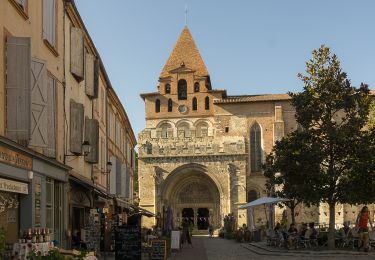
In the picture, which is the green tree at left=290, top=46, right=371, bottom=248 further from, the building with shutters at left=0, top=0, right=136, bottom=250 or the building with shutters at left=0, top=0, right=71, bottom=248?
the building with shutters at left=0, top=0, right=71, bottom=248

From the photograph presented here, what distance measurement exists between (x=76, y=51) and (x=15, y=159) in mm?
6874

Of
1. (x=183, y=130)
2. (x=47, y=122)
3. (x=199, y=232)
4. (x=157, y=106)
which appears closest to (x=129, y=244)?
(x=47, y=122)

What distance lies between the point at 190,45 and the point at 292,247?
38.4 metres

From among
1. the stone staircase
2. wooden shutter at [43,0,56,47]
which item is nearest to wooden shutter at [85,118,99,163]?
wooden shutter at [43,0,56,47]

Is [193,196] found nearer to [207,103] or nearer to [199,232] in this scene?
[199,232]

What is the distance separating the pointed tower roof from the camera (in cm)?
5906

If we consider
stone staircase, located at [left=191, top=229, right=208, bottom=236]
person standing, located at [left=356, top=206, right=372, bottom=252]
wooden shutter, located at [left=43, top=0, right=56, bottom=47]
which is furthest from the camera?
stone staircase, located at [left=191, top=229, right=208, bottom=236]

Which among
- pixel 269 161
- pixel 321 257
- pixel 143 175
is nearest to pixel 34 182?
pixel 321 257

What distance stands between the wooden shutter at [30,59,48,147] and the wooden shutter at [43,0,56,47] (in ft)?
9.08

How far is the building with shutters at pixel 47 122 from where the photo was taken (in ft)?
38.9

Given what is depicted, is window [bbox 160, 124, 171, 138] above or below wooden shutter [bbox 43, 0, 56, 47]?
above

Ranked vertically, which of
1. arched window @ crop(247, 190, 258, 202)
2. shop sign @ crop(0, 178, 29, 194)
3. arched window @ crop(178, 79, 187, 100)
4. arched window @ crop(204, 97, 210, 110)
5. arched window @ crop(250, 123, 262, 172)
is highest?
arched window @ crop(178, 79, 187, 100)

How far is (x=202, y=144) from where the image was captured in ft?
175

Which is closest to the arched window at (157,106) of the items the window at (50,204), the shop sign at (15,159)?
the window at (50,204)
